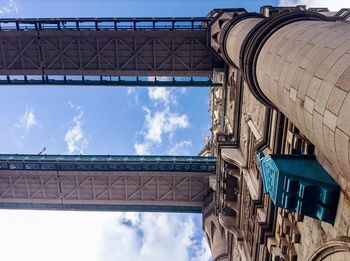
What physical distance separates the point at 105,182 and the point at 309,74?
35054mm

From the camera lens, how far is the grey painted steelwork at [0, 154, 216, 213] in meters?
42.4

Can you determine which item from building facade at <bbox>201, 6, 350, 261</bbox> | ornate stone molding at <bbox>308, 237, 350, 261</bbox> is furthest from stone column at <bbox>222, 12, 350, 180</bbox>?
ornate stone molding at <bbox>308, 237, 350, 261</bbox>

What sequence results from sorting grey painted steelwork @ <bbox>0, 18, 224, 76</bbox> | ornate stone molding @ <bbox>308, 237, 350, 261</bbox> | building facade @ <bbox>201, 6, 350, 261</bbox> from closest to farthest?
building facade @ <bbox>201, 6, 350, 261</bbox>, ornate stone molding @ <bbox>308, 237, 350, 261</bbox>, grey painted steelwork @ <bbox>0, 18, 224, 76</bbox>

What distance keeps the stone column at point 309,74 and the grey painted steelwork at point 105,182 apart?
82.8ft

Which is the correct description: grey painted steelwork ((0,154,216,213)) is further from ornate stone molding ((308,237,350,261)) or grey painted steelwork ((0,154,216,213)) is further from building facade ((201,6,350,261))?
ornate stone molding ((308,237,350,261))

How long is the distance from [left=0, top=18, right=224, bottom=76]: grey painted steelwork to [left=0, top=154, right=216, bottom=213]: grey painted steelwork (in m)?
9.20

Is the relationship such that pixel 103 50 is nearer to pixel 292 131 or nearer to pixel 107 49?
pixel 107 49

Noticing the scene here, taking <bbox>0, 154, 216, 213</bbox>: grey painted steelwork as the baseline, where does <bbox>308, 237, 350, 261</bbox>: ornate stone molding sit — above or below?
above

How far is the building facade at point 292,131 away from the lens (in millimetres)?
10492

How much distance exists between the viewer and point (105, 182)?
43.8 metres

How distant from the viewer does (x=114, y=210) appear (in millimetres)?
45938

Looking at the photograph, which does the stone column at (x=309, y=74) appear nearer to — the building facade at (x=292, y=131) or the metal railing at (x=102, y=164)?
the building facade at (x=292, y=131)

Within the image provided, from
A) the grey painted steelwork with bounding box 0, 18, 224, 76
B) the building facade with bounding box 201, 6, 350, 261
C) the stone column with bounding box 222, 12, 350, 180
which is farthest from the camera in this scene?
the grey painted steelwork with bounding box 0, 18, 224, 76

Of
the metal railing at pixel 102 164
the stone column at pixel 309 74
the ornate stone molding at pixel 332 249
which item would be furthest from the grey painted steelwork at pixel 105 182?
the ornate stone molding at pixel 332 249
